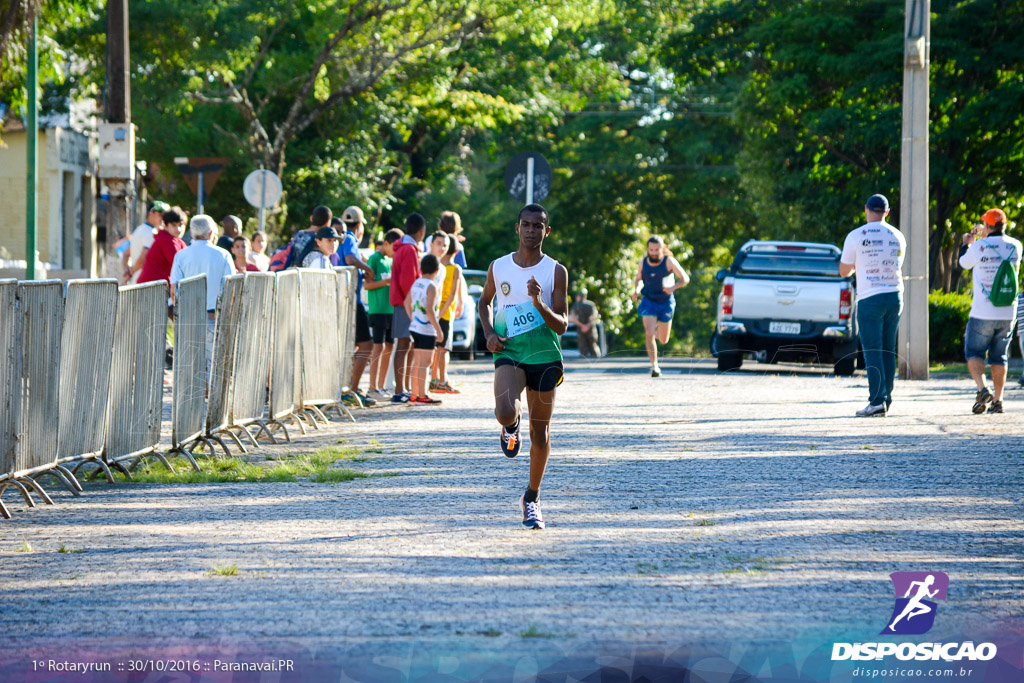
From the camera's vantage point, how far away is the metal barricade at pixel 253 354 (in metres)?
10.9

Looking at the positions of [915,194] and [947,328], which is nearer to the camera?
[915,194]

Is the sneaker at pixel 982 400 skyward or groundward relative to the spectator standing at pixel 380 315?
groundward

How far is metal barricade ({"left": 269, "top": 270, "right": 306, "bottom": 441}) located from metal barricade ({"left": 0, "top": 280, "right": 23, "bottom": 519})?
3.67 meters

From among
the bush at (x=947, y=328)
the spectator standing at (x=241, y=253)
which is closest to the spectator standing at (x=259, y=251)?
the spectator standing at (x=241, y=253)

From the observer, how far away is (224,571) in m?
6.29

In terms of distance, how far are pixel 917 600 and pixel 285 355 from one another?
730 centimetres

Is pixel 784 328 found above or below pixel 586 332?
above

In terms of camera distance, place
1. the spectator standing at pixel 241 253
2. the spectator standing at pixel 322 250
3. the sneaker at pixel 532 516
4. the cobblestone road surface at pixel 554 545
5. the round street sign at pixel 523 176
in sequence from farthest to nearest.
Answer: the round street sign at pixel 523 176 < the spectator standing at pixel 241 253 < the spectator standing at pixel 322 250 < the sneaker at pixel 532 516 < the cobblestone road surface at pixel 554 545

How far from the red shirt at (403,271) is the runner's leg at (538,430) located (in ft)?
23.7

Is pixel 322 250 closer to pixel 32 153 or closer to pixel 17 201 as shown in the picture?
pixel 32 153

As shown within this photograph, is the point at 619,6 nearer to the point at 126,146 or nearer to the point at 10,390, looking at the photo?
the point at 126,146

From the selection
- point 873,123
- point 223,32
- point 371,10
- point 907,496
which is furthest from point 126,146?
point 873,123

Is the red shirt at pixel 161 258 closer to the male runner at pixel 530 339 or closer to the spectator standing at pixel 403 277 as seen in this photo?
the spectator standing at pixel 403 277

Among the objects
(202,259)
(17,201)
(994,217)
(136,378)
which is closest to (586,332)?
(17,201)
